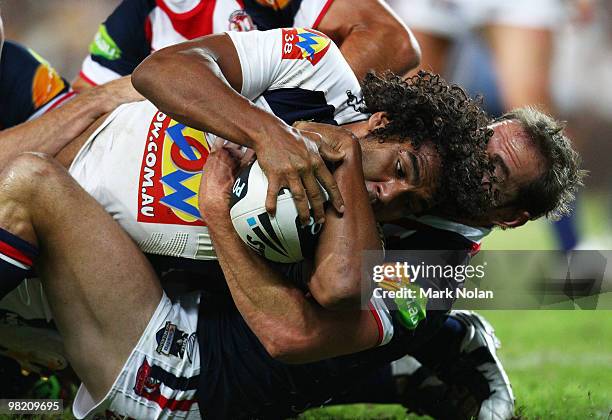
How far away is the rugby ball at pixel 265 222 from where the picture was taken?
8.32 feet

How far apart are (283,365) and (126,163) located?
32.8 inches

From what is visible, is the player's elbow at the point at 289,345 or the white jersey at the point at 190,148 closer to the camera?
the player's elbow at the point at 289,345

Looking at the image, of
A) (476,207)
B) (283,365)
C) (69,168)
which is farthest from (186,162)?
(476,207)

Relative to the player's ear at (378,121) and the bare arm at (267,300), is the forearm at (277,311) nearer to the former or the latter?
the bare arm at (267,300)

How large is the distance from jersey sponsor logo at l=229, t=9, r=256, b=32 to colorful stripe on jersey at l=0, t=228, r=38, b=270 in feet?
5.27

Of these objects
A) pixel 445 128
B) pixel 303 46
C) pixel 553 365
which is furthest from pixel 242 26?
pixel 553 365

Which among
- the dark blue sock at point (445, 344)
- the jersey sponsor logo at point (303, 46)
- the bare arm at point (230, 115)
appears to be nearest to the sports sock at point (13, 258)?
the bare arm at point (230, 115)

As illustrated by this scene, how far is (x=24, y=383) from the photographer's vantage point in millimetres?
3760

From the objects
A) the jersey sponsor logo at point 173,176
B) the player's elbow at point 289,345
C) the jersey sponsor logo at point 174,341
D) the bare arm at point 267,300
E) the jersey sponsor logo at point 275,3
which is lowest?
the jersey sponsor logo at point 174,341

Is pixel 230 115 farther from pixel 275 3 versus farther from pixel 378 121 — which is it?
pixel 275 3

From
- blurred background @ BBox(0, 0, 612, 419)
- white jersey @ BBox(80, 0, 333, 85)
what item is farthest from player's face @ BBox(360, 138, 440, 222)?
blurred background @ BBox(0, 0, 612, 419)

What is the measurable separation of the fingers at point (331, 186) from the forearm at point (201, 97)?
6.4 inches

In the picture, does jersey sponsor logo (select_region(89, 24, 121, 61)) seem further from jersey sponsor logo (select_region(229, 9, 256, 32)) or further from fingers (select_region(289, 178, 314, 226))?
fingers (select_region(289, 178, 314, 226))

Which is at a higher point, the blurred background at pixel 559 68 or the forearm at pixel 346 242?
the forearm at pixel 346 242
